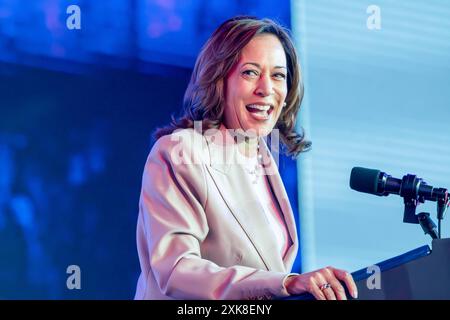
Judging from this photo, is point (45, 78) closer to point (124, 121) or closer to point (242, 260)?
point (124, 121)

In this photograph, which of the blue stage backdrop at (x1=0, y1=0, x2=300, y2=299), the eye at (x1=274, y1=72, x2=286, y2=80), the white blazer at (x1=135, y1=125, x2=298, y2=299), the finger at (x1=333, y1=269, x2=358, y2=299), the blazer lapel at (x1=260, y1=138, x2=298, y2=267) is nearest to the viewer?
the finger at (x1=333, y1=269, x2=358, y2=299)

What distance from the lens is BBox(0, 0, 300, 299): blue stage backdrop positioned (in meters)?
3.10

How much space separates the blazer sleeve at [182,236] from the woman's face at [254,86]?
0.82 ft

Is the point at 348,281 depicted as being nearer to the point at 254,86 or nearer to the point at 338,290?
the point at 338,290

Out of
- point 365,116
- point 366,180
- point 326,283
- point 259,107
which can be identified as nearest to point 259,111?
point 259,107

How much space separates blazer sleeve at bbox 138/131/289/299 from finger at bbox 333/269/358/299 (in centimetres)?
14

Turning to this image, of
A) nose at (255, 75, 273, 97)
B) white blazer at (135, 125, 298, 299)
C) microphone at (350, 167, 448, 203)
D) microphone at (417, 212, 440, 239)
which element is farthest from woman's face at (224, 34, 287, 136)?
microphone at (417, 212, 440, 239)

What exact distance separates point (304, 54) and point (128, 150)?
2.74 ft

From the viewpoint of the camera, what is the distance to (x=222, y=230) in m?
1.99

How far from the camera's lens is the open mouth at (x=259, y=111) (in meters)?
2.27

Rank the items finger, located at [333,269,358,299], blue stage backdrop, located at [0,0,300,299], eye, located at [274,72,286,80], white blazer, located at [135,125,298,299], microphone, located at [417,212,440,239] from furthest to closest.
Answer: blue stage backdrop, located at [0,0,300,299]
eye, located at [274,72,286,80]
microphone, located at [417,212,440,239]
white blazer, located at [135,125,298,299]
finger, located at [333,269,358,299]

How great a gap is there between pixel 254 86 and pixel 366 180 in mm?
468

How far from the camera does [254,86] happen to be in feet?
7.49

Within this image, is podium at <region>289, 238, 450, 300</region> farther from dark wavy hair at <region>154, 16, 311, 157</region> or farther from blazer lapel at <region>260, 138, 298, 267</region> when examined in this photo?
dark wavy hair at <region>154, 16, 311, 157</region>
